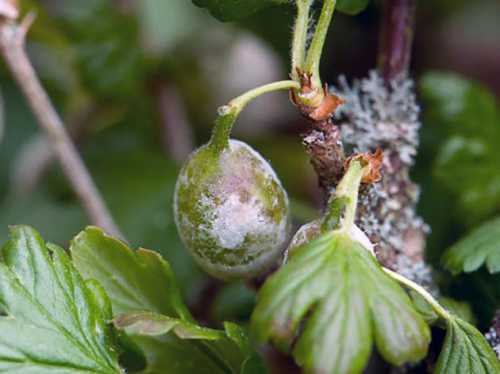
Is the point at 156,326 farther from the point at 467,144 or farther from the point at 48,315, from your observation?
the point at 467,144

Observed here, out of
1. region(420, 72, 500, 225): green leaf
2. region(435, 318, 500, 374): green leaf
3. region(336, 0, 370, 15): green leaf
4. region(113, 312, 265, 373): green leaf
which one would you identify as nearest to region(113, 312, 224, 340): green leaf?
region(113, 312, 265, 373): green leaf

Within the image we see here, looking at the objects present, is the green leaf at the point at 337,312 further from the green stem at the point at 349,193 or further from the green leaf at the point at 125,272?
the green leaf at the point at 125,272

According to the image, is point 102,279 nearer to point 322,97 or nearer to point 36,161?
point 322,97

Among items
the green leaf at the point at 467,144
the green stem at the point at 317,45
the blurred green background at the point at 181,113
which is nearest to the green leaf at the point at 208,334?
the green stem at the point at 317,45

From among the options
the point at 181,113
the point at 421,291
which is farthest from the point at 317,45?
the point at 181,113

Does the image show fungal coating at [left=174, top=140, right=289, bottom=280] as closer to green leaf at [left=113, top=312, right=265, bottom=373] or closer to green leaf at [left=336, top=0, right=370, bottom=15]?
green leaf at [left=113, top=312, right=265, bottom=373]
